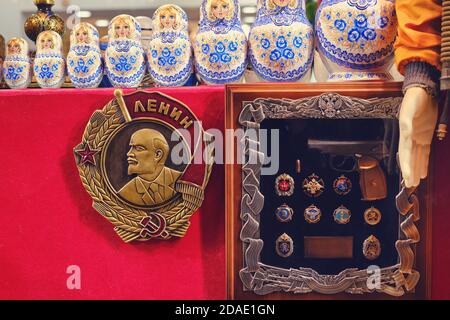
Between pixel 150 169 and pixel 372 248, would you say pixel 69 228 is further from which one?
pixel 372 248

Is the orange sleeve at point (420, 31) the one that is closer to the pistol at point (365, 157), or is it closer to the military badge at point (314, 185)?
the pistol at point (365, 157)

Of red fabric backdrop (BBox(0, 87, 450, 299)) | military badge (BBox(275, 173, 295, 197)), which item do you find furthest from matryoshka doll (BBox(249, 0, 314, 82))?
military badge (BBox(275, 173, 295, 197))

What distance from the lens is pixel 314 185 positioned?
1.17 m

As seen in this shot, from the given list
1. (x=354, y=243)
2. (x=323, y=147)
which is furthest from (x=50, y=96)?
(x=354, y=243)

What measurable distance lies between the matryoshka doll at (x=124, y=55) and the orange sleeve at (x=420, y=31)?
2.00 feet

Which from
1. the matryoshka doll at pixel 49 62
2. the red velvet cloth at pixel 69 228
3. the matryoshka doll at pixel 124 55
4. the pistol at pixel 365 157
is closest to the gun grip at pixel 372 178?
the pistol at pixel 365 157

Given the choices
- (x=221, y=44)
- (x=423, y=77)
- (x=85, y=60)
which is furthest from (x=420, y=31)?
(x=85, y=60)

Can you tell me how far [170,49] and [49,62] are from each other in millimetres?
320

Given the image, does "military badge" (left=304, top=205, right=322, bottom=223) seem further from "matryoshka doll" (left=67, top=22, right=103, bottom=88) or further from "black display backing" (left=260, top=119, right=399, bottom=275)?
"matryoshka doll" (left=67, top=22, right=103, bottom=88)

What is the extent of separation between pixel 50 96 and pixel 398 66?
2.61 feet

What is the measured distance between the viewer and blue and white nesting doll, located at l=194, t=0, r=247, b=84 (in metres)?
1.24

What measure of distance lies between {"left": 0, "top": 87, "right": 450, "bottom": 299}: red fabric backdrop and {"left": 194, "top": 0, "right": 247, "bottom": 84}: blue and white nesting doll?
0.16 ft

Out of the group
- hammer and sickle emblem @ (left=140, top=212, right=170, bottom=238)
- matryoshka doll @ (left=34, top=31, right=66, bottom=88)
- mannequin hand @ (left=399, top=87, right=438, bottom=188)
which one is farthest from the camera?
matryoshka doll @ (left=34, top=31, right=66, bottom=88)

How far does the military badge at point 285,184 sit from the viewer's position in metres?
1.17
